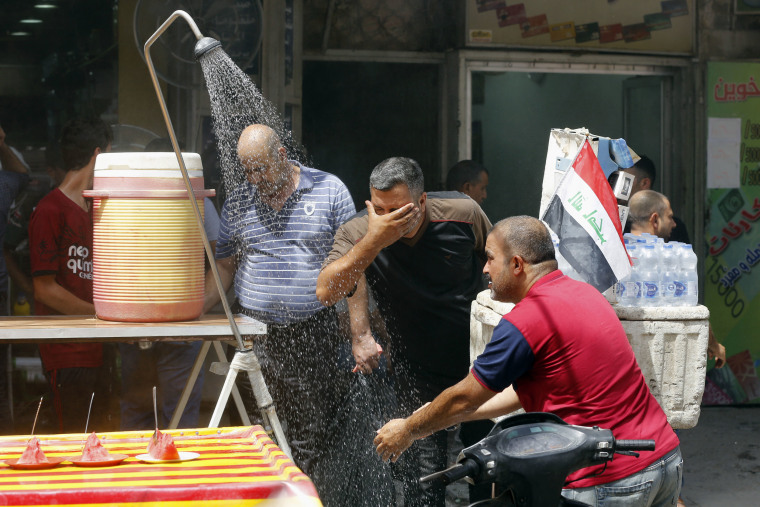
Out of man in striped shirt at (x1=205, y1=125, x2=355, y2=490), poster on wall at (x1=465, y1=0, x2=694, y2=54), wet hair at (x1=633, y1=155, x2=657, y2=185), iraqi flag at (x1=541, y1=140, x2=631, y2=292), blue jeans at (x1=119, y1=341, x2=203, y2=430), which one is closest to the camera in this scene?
iraqi flag at (x1=541, y1=140, x2=631, y2=292)

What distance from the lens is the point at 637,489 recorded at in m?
2.72

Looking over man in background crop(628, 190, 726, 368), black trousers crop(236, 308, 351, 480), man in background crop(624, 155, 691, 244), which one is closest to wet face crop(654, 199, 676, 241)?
man in background crop(628, 190, 726, 368)

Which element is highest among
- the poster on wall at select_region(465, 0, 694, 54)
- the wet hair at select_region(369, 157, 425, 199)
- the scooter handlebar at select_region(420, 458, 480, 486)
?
the poster on wall at select_region(465, 0, 694, 54)

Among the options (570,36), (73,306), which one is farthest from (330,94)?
(73,306)

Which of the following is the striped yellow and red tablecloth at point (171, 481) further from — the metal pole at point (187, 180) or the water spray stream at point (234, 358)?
the metal pole at point (187, 180)

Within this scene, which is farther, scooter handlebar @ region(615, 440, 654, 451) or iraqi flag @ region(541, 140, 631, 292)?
iraqi flag @ region(541, 140, 631, 292)

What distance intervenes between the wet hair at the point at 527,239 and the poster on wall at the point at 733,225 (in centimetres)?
409

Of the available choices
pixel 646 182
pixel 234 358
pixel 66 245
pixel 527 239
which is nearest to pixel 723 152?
pixel 646 182

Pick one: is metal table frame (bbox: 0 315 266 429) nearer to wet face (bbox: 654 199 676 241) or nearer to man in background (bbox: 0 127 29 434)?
man in background (bbox: 0 127 29 434)

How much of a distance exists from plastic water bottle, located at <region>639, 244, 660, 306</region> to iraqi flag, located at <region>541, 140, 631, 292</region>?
235 millimetres

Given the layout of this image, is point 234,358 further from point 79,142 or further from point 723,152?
point 723,152

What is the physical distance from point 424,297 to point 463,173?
213 cm

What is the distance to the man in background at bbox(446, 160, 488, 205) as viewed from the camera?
5977 millimetres

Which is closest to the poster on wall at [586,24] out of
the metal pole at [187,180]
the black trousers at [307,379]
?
the black trousers at [307,379]
